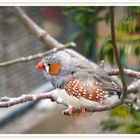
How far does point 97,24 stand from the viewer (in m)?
1.47

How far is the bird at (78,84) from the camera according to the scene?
76 centimetres

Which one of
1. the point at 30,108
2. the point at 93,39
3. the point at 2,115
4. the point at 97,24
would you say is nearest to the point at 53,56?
the point at 93,39

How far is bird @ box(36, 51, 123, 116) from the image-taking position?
0.76 meters

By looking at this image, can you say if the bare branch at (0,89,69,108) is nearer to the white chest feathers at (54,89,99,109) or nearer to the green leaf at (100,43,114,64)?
the white chest feathers at (54,89,99,109)

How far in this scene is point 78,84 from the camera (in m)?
0.78

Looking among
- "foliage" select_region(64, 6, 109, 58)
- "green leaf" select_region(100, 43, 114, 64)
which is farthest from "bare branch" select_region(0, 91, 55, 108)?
"foliage" select_region(64, 6, 109, 58)

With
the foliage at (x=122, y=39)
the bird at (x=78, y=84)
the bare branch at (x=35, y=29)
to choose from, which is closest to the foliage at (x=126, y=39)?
the foliage at (x=122, y=39)

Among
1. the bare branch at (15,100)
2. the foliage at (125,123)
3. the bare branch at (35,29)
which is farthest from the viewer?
the foliage at (125,123)

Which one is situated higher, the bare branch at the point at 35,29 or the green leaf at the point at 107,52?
the bare branch at the point at 35,29

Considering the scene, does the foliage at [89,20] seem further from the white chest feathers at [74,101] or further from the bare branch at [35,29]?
the white chest feathers at [74,101]

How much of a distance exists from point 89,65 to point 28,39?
87 cm

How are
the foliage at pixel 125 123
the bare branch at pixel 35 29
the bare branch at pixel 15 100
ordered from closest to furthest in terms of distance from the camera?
the bare branch at pixel 15 100, the bare branch at pixel 35 29, the foliage at pixel 125 123

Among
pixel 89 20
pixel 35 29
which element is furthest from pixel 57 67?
pixel 89 20

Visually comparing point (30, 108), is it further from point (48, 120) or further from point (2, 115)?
point (2, 115)
